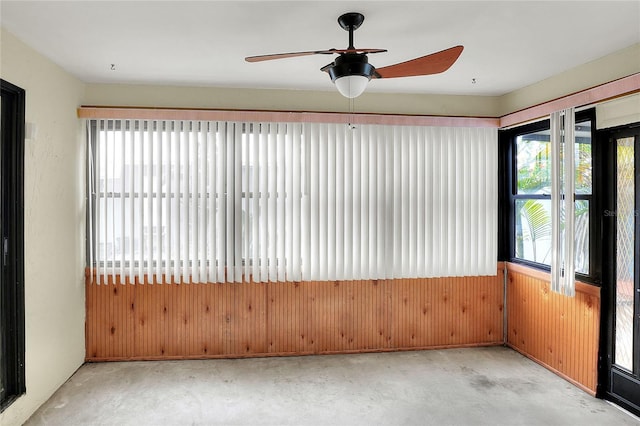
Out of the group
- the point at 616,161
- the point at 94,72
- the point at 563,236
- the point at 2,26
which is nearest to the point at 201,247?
the point at 94,72

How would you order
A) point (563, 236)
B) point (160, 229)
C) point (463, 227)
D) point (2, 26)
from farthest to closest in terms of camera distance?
point (463, 227) → point (160, 229) → point (563, 236) → point (2, 26)

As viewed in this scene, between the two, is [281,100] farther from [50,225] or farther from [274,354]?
[274,354]

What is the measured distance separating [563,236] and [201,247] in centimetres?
308

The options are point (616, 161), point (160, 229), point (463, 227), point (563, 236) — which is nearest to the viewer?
point (616, 161)

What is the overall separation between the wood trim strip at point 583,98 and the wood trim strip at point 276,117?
14.2 inches

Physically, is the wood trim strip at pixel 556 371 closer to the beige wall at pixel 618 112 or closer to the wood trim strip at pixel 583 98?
the beige wall at pixel 618 112

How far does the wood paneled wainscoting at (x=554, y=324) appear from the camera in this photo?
10.2 ft

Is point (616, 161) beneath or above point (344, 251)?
above

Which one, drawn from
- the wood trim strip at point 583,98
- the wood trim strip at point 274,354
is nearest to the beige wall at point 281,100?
the wood trim strip at point 583,98

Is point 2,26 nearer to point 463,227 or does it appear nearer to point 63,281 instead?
point 63,281

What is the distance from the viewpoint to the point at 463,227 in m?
4.00

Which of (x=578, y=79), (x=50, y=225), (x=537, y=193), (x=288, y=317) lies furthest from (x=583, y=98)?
(x=50, y=225)

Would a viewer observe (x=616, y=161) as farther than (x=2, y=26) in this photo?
Yes

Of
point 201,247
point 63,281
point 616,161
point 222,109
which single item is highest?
point 222,109
